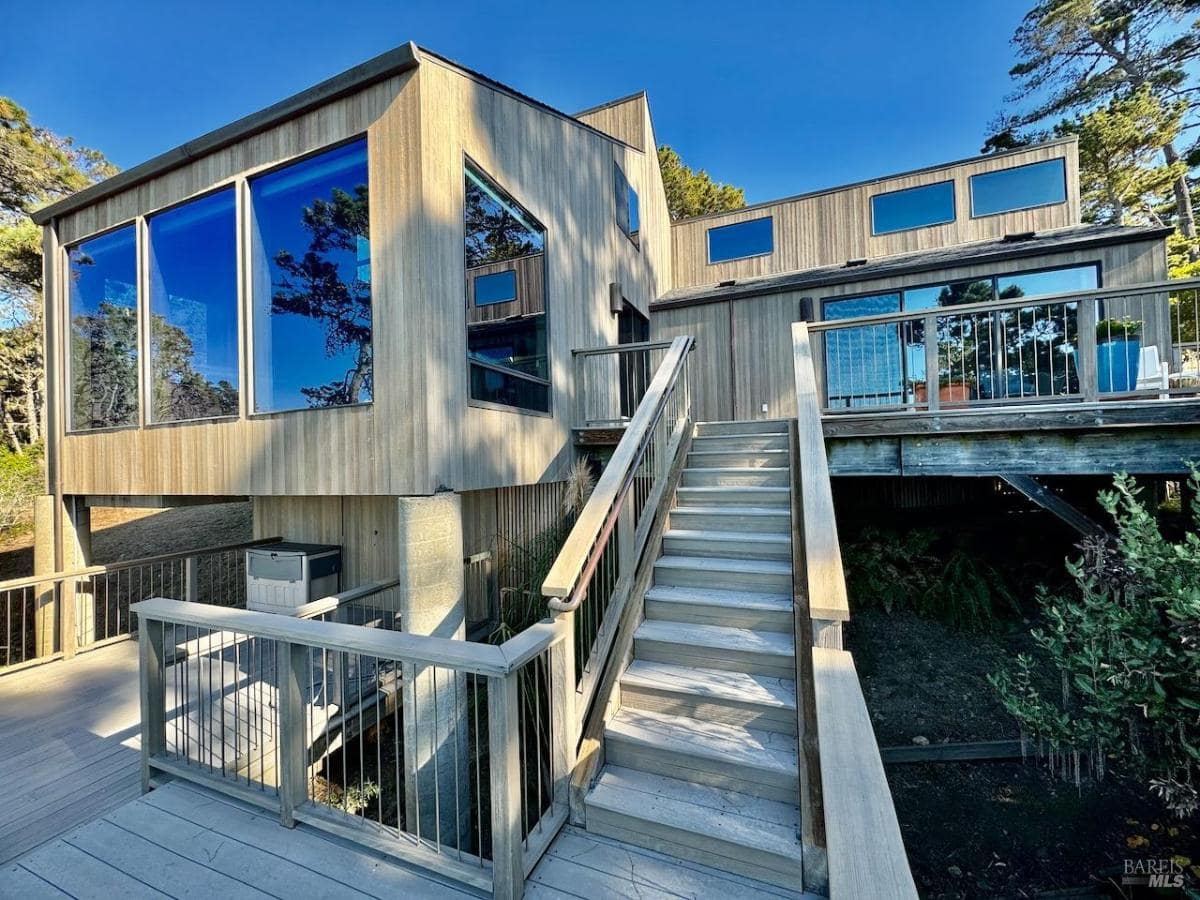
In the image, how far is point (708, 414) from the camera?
335 inches

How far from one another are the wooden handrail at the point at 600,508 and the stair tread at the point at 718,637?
2.55 feet

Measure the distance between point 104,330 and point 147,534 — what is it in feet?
27.7

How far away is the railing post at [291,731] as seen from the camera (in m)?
2.40

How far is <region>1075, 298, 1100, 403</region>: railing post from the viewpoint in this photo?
417 centimetres

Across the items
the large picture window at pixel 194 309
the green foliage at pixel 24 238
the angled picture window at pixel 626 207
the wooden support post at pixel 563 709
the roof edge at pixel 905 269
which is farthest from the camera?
the green foliage at pixel 24 238

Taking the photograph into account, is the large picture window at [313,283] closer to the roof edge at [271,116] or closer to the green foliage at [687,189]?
the roof edge at [271,116]

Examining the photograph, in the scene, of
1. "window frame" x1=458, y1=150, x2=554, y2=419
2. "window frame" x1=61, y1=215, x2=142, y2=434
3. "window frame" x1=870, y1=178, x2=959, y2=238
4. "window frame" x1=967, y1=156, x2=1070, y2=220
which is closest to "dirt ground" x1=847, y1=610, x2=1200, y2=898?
"window frame" x1=458, y1=150, x2=554, y2=419

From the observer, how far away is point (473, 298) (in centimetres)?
410

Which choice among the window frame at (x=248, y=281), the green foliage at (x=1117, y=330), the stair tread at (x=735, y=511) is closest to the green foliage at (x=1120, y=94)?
the green foliage at (x=1117, y=330)

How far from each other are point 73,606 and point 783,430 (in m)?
7.44

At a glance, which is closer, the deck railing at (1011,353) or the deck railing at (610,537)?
the deck railing at (610,537)

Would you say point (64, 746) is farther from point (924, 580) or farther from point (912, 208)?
point (912, 208)

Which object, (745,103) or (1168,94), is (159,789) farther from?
(1168,94)

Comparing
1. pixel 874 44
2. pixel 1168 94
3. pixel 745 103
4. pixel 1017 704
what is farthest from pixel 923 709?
pixel 1168 94
